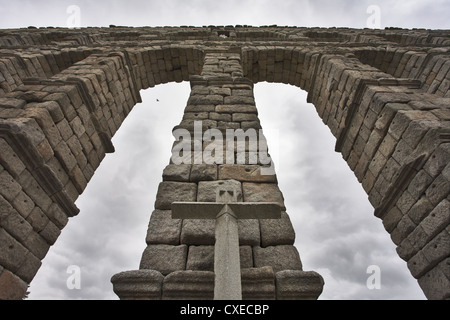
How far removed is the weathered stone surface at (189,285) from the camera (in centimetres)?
211

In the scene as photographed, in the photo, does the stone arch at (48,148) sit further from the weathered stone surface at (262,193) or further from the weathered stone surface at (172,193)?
the weathered stone surface at (262,193)

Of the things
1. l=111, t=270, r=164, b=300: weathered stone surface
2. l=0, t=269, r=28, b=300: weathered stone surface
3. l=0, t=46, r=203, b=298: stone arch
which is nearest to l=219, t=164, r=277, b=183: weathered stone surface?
l=111, t=270, r=164, b=300: weathered stone surface

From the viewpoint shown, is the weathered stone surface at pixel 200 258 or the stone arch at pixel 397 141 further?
the stone arch at pixel 397 141

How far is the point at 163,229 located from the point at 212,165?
1.13 m

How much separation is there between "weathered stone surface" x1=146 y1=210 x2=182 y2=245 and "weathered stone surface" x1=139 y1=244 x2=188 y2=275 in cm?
6

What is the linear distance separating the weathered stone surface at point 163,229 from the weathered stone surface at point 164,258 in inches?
2.6

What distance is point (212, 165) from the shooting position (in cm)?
356

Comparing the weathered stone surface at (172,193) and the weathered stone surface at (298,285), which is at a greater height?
the weathered stone surface at (172,193)

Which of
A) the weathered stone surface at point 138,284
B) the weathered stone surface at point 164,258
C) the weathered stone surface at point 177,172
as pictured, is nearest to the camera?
the weathered stone surface at point 138,284

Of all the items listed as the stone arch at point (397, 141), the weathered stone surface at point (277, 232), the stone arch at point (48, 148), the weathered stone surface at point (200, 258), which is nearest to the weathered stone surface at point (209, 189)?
the weathered stone surface at point (277, 232)

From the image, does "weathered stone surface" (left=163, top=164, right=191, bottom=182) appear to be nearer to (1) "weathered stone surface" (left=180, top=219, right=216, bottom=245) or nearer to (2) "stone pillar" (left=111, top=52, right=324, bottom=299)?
(2) "stone pillar" (left=111, top=52, right=324, bottom=299)

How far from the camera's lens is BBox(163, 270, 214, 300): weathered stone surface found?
6.93ft
